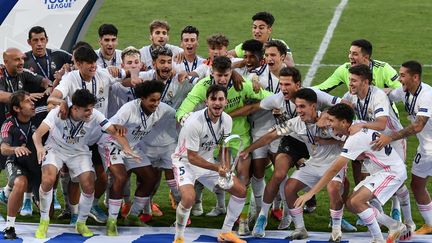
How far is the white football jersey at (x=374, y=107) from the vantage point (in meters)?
11.2

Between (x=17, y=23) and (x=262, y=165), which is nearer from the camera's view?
(x=262, y=165)

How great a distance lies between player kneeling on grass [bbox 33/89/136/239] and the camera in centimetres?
1124

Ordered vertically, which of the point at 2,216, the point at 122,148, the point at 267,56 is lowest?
the point at 2,216

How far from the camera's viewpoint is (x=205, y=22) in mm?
20469

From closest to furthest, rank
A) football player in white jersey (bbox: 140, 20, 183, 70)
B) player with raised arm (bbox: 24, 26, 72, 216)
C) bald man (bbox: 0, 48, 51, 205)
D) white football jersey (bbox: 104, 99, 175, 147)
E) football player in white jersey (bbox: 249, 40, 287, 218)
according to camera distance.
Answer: white football jersey (bbox: 104, 99, 175, 147) → football player in white jersey (bbox: 249, 40, 287, 218) → bald man (bbox: 0, 48, 51, 205) → player with raised arm (bbox: 24, 26, 72, 216) → football player in white jersey (bbox: 140, 20, 183, 70)

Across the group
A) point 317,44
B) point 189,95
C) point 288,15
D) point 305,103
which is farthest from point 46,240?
point 288,15

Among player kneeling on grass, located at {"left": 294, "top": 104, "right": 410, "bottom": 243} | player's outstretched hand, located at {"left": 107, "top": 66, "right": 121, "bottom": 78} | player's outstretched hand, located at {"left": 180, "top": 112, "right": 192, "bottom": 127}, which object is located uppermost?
player's outstretched hand, located at {"left": 107, "top": 66, "right": 121, "bottom": 78}

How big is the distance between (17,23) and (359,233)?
490cm

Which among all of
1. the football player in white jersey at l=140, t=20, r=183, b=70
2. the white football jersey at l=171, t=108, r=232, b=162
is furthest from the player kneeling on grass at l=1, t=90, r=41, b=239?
the football player in white jersey at l=140, t=20, r=183, b=70

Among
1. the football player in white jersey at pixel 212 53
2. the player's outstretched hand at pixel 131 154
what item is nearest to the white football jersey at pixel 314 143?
the football player in white jersey at pixel 212 53

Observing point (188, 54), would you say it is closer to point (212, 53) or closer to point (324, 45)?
point (212, 53)

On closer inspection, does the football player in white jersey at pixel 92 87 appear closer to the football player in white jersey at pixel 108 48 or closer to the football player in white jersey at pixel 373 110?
the football player in white jersey at pixel 108 48

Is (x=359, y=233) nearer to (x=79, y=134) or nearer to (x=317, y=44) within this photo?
(x=79, y=134)

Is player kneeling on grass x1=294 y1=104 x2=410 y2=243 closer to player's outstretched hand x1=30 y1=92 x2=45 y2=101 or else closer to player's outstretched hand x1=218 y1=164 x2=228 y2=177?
player's outstretched hand x1=218 y1=164 x2=228 y2=177
